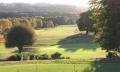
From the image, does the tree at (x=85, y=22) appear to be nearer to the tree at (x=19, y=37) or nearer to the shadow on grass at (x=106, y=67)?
the tree at (x=19, y=37)

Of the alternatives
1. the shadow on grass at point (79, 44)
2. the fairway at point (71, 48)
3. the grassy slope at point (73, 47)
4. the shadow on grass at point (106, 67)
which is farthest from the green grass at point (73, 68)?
the shadow on grass at point (79, 44)

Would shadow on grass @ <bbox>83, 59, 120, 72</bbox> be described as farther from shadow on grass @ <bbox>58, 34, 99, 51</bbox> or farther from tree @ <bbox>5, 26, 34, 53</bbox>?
tree @ <bbox>5, 26, 34, 53</bbox>

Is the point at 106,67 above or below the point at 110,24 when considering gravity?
below

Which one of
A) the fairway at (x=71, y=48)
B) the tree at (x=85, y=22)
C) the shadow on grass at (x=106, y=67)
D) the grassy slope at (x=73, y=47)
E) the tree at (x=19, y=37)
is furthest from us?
the tree at (x=85, y=22)

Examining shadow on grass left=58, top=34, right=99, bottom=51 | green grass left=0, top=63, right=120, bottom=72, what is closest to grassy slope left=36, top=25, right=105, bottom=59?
shadow on grass left=58, top=34, right=99, bottom=51

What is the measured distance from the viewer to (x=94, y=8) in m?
60.6

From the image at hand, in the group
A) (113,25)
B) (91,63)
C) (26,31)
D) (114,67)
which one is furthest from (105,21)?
(26,31)

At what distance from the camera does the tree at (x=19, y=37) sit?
9425 cm

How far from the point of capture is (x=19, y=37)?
94.3 metres

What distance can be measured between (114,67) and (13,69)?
457 inches

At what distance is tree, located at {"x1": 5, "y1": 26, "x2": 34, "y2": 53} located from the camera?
94.2 meters

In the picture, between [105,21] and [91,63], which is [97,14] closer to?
[105,21]

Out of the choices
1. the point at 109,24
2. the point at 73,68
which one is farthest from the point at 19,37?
the point at 73,68

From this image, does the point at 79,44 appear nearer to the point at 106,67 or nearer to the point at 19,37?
the point at 19,37
